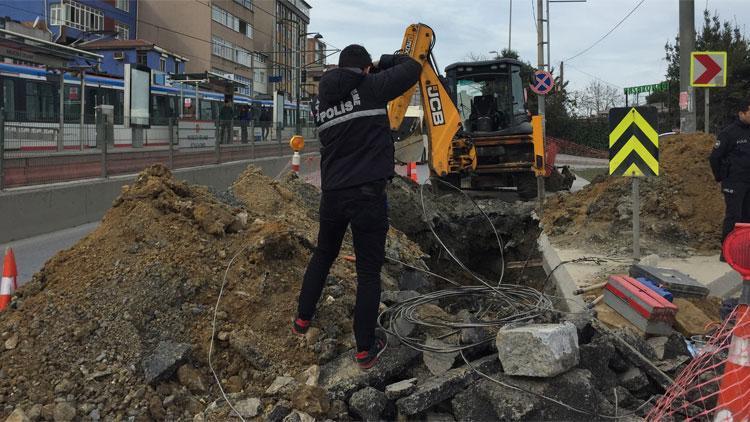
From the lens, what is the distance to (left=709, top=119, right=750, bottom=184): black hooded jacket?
6566mm

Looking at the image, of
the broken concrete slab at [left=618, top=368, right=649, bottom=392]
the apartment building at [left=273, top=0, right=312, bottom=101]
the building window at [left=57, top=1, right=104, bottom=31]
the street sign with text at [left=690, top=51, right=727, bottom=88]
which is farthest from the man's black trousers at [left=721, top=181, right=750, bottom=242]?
the apartment building at [left=273, top=0, right=312, bottom=101]

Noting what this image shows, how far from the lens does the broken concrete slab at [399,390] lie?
344 cm

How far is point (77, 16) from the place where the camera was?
49438 mm

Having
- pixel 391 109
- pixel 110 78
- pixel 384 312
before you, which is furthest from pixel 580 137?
pixel 384 312

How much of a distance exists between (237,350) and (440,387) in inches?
53.4

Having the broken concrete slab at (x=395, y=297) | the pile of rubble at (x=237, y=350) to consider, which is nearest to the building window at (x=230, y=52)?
the pile of rubble at (x=237, y=350)

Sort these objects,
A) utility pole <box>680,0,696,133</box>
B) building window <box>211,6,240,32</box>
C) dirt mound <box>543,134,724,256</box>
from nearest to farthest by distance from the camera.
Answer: dirt mound <box>543,134,724,256</box> < utility pole <box>680,0,696,133</box> < building window <box>211,6,240,32</box>

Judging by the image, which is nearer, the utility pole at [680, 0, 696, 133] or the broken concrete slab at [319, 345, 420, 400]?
the broken concrete slab at [319, 345, 420, 400]

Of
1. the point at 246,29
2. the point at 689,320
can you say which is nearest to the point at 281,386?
the point at 689,320

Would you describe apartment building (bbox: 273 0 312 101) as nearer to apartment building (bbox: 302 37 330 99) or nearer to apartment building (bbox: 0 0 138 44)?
apartment building (bbox: 302 37 330 99)

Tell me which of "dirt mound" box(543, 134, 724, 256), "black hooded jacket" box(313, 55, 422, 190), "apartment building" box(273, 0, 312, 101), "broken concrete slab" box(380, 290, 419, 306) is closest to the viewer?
"black hooded jacket" box(313, 55, 422, 190)

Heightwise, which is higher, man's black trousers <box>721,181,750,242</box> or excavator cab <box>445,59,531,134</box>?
excavator cab <box>445,59,531,134</box>

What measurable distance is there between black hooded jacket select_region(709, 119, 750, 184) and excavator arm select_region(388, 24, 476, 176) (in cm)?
315

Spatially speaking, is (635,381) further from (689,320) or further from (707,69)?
(707,69)
